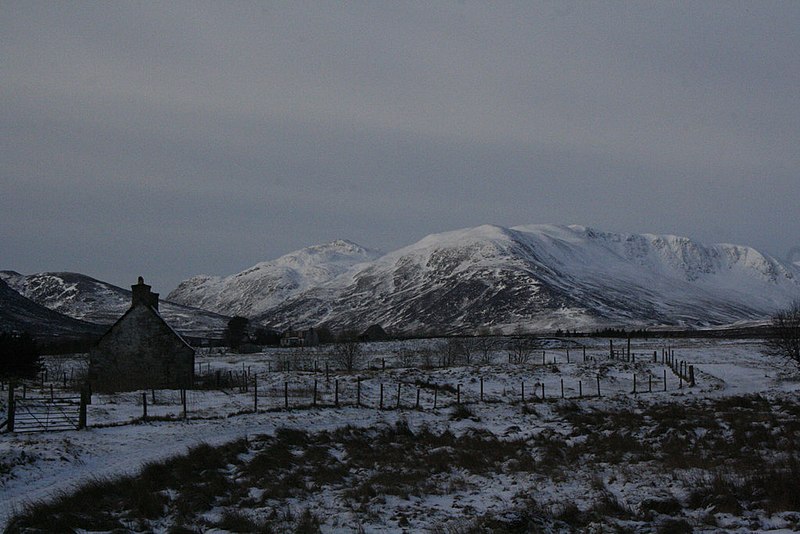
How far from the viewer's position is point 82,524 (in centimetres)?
1544

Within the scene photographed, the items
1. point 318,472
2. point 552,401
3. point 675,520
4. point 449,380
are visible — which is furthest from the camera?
point 449,380

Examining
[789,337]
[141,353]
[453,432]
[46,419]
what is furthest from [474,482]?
[789,337]

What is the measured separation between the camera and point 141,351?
170ft

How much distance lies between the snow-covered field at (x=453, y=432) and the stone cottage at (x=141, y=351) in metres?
6.29

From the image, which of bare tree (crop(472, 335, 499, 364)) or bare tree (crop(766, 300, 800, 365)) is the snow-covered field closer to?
bare tree (crop(766, 300, 800, 365))

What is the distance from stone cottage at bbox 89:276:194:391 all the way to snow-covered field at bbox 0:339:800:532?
6291mm

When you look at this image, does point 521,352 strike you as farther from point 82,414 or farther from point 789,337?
point 82,414

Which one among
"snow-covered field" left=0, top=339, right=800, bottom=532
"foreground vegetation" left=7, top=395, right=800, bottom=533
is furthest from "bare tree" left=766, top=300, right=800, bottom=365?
"foreground vegetation" left=7, top=395, right=800, bottom=533

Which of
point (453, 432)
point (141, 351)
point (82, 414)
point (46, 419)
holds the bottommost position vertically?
point (453, 432)

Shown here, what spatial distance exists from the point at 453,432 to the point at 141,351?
29.4 meters

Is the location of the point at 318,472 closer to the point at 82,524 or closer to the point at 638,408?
the point at 82,524

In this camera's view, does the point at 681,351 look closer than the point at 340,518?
No

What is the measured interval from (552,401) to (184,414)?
71.9 ft

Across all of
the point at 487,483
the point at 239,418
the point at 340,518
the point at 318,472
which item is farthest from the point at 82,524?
the point at 239,418
